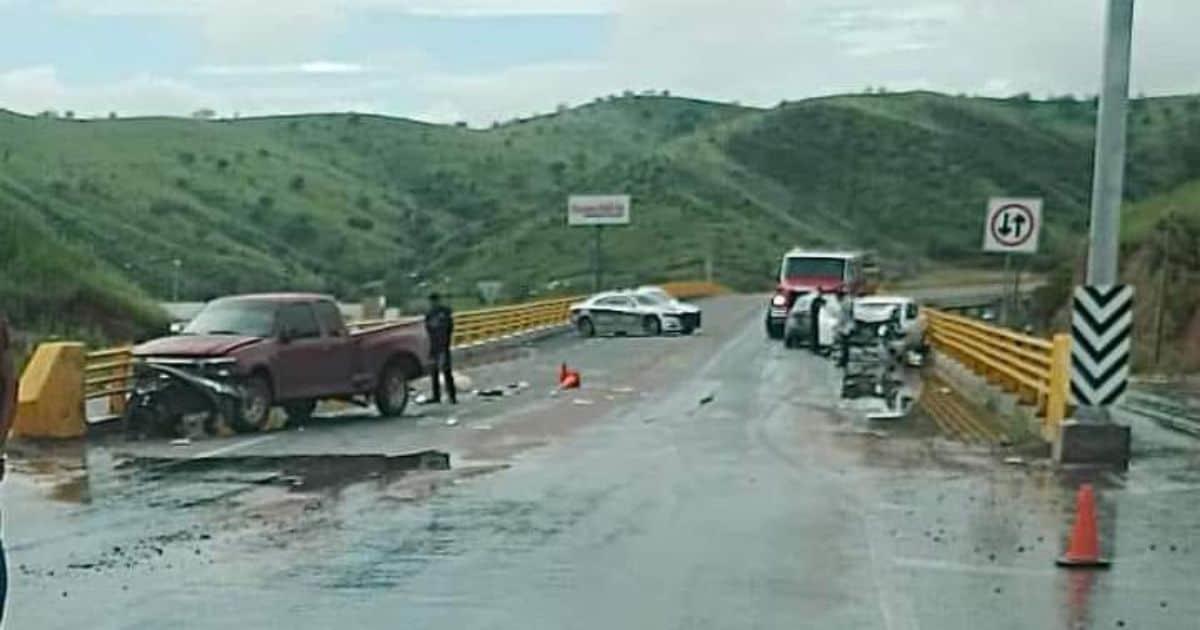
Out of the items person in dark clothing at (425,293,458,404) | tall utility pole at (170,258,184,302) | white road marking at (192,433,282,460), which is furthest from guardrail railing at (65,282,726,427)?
tall utility pole at (170,258,184,302)

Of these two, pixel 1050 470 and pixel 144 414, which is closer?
pixel 1050 470

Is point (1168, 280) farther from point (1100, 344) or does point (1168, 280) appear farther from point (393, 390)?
point (1100, 344)

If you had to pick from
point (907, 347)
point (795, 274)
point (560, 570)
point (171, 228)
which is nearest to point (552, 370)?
point (907, 347)

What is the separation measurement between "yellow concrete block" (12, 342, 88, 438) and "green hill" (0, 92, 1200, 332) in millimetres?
39372

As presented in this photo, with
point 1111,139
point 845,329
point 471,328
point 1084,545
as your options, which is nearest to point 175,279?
point 471,328

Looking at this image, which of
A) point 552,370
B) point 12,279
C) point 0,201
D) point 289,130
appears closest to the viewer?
point 552,370

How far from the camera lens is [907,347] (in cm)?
4712

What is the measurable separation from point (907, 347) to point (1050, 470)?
2602 centimetres

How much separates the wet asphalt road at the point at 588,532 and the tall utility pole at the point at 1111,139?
7.66 ft

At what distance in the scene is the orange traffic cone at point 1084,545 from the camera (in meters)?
14.2

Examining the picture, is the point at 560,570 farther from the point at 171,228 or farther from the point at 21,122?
the point at 21,122

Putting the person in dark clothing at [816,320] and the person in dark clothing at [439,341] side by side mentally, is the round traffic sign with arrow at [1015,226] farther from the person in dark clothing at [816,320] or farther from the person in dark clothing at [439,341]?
the person in dark clothing at [816,320]

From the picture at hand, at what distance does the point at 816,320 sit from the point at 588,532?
119 ft

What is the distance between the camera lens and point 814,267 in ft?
190
